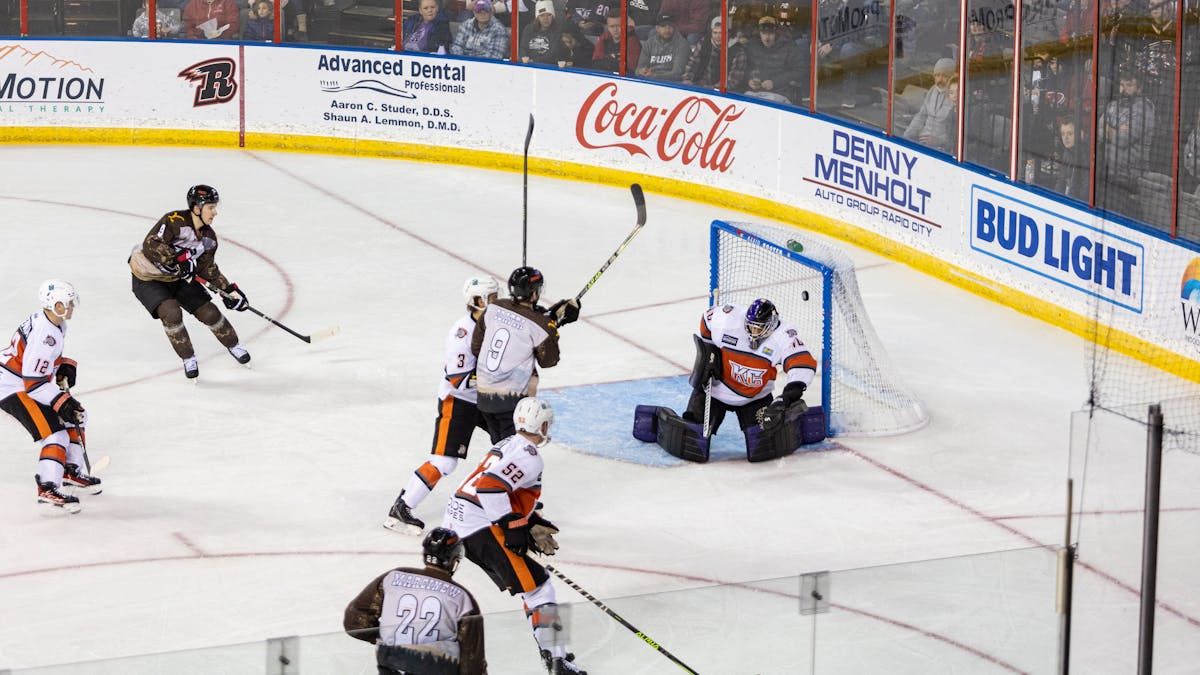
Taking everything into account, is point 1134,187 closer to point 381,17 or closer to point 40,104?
point 381,17

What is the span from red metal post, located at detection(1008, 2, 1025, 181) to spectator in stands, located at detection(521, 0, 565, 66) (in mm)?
4428

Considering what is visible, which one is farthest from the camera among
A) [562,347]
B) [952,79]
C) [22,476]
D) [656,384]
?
[952,79]

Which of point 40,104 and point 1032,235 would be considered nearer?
point 1032,235

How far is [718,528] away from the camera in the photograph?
8.61 meters

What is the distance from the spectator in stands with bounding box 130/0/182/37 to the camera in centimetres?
1622

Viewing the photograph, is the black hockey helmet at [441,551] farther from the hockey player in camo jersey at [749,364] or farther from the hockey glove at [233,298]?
the hockey glove at [233,298]

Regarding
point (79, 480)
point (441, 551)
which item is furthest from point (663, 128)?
point (441, 551)

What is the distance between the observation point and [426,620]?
5.73 meters

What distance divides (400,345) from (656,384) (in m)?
1.67

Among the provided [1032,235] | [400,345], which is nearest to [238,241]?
[400,345]

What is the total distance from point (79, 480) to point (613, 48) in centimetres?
734

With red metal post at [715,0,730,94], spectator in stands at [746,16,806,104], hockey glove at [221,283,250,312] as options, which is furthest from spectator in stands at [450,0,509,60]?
hockey glove at [221,283,250,312]

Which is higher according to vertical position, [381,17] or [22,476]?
[381,17]

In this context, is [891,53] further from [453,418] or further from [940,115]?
[453,418]
